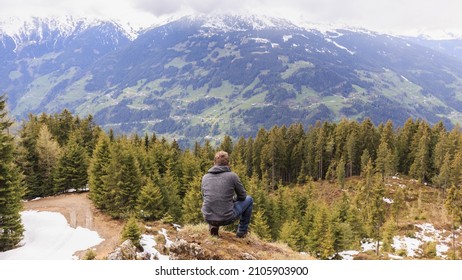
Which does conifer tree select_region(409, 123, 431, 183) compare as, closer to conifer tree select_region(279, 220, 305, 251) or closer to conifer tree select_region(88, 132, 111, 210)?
conifer tree select_region(279, 220, 305, 251)

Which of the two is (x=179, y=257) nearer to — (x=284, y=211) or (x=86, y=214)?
(x=86, y=214)

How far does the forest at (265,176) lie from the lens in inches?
1692

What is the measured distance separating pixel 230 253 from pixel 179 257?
1973 millimetres

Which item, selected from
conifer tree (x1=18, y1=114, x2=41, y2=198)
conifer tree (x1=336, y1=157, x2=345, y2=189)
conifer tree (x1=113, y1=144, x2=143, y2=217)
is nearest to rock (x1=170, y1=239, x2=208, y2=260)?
conifer tree (x1=113, y1=144, x2=143, y2=217)

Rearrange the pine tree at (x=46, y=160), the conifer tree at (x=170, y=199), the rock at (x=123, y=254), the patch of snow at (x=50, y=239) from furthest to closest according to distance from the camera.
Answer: the pine tree at (x=46, y=160), the conifer tree at (x=170, y=199), the patch of snow at (x=50, y=239), the rock at (x=123, y=254)

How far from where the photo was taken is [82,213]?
139 feet

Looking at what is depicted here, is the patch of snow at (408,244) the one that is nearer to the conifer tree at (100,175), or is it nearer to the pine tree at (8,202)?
the conifer tree at (100,175)

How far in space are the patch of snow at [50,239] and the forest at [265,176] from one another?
1.85 m

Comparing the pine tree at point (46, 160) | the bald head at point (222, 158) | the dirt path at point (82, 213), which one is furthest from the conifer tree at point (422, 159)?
the bald head at point (222, 158)

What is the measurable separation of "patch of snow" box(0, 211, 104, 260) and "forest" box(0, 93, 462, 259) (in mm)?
1852

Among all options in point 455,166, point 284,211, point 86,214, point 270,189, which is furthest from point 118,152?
point 455,166

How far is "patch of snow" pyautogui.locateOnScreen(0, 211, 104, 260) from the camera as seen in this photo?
94.6 ft

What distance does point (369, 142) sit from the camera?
102562 millimetres
